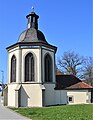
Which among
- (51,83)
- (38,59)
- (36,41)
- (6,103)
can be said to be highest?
(36,41)

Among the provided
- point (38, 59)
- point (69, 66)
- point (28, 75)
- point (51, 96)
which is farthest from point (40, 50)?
point (69, 66)

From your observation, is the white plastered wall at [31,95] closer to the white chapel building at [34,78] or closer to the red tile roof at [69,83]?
the white chapel building at [34,78]

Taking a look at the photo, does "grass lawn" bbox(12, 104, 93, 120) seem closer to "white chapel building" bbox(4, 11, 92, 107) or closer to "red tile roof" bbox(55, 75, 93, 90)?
"white chapel building" bbox(4, 11, 92, 107)

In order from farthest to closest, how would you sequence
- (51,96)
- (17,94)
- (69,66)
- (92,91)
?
(69,66), (92,91), (51,96), (17,94)

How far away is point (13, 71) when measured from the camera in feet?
110

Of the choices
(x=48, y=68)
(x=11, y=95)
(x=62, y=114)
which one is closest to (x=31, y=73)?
(x=48, y=68)

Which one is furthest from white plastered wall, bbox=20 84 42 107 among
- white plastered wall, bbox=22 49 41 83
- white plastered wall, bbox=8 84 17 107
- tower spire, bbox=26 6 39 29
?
tower spire, bbox=26 6 39 29

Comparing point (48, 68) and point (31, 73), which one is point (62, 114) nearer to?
point (31, 73)

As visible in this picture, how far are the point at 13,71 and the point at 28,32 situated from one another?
18.5 feet

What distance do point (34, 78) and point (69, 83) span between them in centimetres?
610

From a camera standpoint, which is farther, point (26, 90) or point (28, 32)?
point (28, 32)

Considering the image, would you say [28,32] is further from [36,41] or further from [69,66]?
[69,66]

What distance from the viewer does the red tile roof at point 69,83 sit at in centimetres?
3431

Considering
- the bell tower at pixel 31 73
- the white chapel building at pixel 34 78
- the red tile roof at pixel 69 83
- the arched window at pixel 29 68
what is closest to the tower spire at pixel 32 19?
the white chapel building at pixel 34 78
